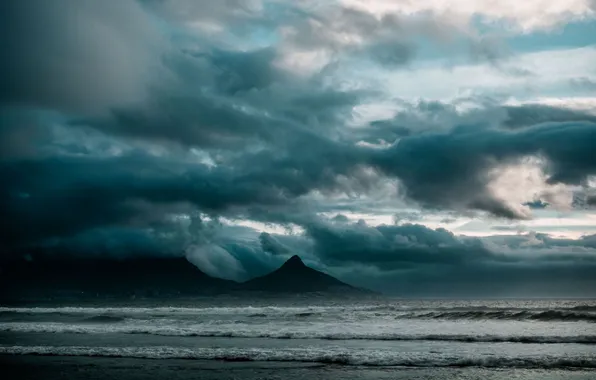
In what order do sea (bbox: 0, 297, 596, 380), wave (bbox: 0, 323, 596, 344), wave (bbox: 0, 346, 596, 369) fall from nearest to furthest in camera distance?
sea (bbox: 0, 297, 596, 380), wave (bbox: 0, 346, 596, 369), wave (bbox: 0, 323, 596, 344)

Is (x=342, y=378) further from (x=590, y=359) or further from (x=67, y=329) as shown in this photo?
(x=67, y=329)

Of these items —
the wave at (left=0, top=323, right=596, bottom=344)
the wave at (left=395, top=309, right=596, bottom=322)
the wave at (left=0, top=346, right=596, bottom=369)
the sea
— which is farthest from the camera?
the wave at (left=395, top=309, right=596, bottom=322)

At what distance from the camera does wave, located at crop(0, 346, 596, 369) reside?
21172 mm

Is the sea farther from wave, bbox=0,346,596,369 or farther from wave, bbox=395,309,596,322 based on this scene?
wave, bbox=395,309,596,322

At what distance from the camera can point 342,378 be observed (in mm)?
18375

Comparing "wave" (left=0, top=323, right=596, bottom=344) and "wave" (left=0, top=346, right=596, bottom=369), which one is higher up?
"wave" (left=0, top=346, right=596, bottom=369)

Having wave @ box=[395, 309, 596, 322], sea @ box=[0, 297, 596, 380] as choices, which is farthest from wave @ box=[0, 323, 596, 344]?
wave @ box=[395, 309, 596, 322]

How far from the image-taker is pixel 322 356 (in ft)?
76.8

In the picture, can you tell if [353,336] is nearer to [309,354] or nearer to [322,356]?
[309,354]

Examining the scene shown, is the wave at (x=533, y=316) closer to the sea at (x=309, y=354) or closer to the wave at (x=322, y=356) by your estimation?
the sea at (x=309, y=354)

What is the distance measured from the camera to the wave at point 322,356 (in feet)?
69.5

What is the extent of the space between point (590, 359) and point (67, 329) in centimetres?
3568

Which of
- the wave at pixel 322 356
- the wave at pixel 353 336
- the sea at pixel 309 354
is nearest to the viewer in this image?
the sea at pixel 309 354

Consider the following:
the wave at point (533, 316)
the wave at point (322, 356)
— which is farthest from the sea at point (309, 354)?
the wave at point (533, 316)
